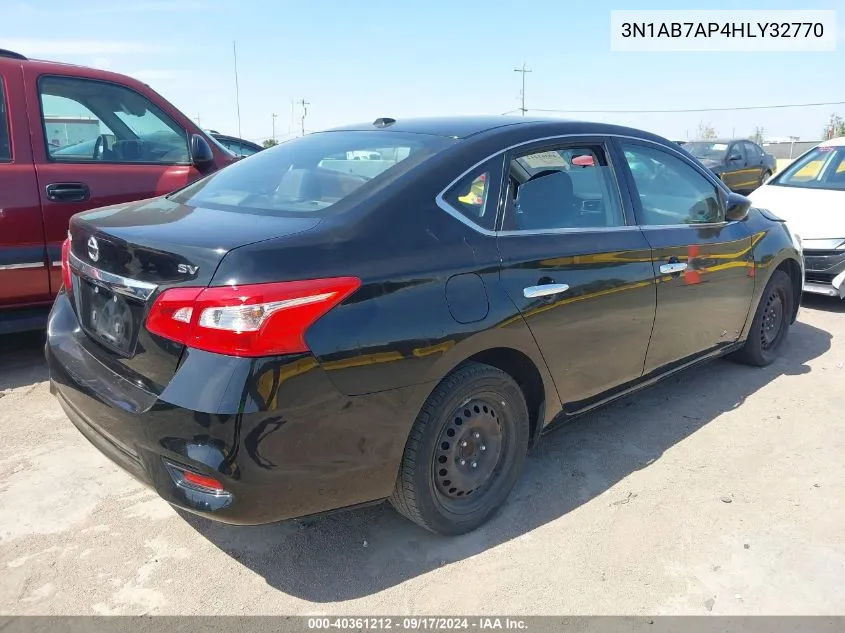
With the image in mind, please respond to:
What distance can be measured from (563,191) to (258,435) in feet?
6.03

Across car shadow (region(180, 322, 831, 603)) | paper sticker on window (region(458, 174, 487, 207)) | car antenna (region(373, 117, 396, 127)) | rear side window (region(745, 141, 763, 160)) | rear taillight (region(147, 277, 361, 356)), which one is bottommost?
car shadow (region(180, 322, 831, 603))

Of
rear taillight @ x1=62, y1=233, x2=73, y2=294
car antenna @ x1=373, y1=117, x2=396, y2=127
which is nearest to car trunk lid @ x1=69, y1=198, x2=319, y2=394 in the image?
rear taillight @ x1=62, y1=233, x2=73, y2=294

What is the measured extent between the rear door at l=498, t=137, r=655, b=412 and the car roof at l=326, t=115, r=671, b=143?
0.07m

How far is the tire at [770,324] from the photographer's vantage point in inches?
180

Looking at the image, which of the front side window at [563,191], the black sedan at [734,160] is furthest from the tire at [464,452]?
the black sedan at [734,160]

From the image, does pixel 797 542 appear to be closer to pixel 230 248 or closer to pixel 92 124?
pixel 230 248

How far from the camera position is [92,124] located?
4.59 metres

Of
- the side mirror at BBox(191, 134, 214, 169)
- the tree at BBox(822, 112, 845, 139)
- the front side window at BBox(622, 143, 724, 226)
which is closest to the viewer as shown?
the front side window at BBox(622, 143, 724, 226)

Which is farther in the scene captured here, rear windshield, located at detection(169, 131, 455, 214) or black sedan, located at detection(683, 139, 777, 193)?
black sedan, located at detection(683, 139, 777, 193)

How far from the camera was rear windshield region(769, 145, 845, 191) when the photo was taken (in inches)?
→ 285

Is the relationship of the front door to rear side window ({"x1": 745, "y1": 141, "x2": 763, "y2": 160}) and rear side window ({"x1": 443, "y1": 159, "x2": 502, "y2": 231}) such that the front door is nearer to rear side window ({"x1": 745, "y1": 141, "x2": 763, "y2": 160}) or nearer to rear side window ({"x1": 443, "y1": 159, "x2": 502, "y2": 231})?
rear side window ({"x1": 443, "y1": 159, "x2": 502, "y2": 231})

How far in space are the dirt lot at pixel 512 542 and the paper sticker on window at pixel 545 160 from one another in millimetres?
1475

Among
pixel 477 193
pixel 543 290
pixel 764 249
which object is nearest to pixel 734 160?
pixel 764 249

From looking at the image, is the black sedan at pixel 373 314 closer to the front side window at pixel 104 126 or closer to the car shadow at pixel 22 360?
the car shadow at pixel 22 360
